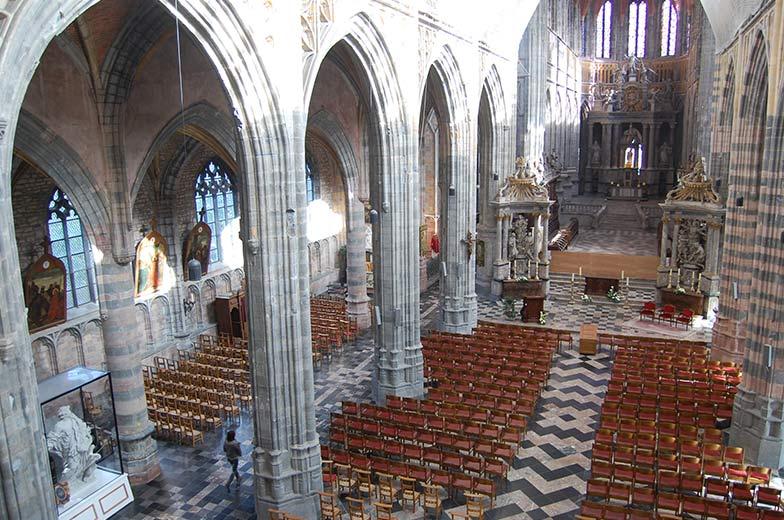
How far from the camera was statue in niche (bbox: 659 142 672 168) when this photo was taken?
161 ft

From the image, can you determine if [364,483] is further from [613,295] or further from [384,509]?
[613,295]

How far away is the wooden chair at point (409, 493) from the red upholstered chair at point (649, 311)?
15.5 m

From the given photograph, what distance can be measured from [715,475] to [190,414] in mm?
12637

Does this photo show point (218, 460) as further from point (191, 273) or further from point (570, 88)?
point (570, 88)

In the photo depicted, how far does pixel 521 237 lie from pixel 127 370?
18.9 meters

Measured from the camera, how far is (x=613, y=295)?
27.7 meters

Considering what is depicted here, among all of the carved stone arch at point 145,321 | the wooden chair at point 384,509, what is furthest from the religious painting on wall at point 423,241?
the wooden chair at point 384,509

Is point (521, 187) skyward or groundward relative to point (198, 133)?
groundward

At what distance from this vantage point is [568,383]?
19203 millimetres

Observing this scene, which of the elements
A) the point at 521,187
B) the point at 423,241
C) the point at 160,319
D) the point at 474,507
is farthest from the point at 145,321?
the point at 521,187

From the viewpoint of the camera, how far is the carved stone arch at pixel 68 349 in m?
17.7

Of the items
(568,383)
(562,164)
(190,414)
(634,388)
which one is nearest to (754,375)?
(634,388)

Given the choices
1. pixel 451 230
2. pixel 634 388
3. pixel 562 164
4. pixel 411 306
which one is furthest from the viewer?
pixel 562 164

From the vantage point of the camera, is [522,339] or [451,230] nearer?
[522,339]
